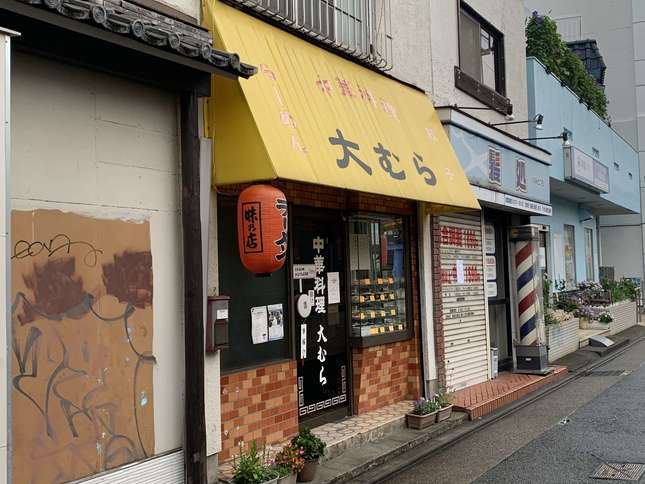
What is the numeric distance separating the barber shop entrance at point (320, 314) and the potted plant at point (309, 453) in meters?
1.27

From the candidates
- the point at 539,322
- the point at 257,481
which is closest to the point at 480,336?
the point at 539,322

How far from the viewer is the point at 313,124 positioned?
6391 mm

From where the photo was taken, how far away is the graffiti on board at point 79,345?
4.31 meters

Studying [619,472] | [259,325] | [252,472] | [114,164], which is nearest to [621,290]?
[619,472]

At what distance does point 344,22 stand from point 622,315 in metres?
16.5

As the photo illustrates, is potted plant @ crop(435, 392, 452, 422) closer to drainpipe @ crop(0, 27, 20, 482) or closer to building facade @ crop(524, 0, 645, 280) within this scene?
drainpipe @ crop(0, 27, 20, 482)

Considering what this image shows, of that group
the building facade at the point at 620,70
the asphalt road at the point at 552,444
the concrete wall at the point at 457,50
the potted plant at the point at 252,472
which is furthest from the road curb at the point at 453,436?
the building facade at the point at 620,70

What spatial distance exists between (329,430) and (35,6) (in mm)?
5461

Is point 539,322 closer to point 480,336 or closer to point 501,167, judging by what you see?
point 480,336

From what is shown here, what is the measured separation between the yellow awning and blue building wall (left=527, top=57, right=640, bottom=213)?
25.9ft

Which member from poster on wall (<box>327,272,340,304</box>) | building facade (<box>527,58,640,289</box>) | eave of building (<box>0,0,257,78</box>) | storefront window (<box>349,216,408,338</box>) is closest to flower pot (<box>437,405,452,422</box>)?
storefront window (<box>349,216,408,338</box>)

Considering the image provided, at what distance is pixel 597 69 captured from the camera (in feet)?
85.7

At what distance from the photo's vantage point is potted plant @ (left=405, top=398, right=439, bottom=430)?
8062 millimetres

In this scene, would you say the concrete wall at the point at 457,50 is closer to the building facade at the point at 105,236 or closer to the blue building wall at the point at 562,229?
the building facade at the point at 105,236
